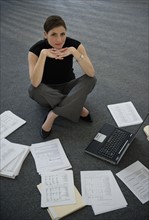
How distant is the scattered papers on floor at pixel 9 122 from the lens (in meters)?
2.21

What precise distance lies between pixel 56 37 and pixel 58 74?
1.21ft

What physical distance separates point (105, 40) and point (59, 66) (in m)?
1.49

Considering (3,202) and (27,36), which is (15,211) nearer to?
(3,202)

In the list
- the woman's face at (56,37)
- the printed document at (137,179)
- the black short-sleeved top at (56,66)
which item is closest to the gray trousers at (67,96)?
the black short-sleeved top at (56,66)

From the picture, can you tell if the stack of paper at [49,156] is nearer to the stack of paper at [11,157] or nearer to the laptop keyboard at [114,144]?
the stack of paper at [11,157]

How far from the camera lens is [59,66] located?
210cm

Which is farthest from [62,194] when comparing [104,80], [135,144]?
[104,80]

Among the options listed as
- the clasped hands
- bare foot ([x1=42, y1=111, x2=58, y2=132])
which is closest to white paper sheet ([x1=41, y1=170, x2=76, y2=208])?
bare foot ([x1=42, y1=111, x2=58, y2=132])

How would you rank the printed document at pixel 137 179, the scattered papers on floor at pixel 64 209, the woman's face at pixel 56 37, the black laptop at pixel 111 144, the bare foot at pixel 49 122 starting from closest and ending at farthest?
the scattered papers on floor at pixel 64 209
the printed document at pixel 137 179
the woman's face at pixel 56 37
the black laptop at pixel 111 144
the bare foot at pixel 49 122

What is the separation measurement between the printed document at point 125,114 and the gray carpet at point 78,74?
0.06m

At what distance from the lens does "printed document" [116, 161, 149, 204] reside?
1.75 m

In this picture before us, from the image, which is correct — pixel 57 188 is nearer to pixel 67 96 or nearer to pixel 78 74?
pixel 67 96

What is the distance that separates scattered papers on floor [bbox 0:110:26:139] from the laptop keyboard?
775 millimetres

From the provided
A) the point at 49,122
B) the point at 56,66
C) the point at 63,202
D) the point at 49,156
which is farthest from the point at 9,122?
the point at 63,202
